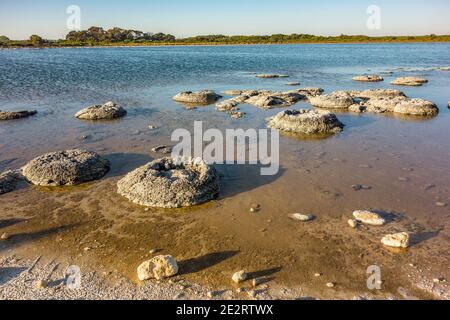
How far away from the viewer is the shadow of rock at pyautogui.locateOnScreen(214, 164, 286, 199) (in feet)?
35.0

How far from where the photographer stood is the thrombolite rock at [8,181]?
10.7 meters

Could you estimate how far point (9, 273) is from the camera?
7.05 meters

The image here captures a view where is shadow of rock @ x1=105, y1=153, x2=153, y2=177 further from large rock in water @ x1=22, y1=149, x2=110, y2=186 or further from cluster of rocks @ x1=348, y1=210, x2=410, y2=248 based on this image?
cluster of rocks @ x1=348, y1=210, x2=410, y2=248

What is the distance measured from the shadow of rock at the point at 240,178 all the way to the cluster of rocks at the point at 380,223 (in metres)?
3.06

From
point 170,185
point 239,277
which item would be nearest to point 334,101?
point 170,185

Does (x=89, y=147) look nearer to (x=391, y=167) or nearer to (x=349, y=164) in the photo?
(x=349, y=164)

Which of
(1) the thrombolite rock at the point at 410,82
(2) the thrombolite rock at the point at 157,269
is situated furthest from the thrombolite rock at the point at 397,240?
(1) the thrombolite rock at the point at 410,82

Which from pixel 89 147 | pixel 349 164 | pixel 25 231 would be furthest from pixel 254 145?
pixel 25 231

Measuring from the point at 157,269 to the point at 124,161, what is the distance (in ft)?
22.8

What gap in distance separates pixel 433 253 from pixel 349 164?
5.40 metres

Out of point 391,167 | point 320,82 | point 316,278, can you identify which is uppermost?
point 320,82

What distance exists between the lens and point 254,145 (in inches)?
584

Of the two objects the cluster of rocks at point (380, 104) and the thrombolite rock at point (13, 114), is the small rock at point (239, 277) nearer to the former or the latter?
the cluster of rocks at point (380, 104)

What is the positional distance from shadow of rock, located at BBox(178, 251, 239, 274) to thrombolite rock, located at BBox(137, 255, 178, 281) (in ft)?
0.94
